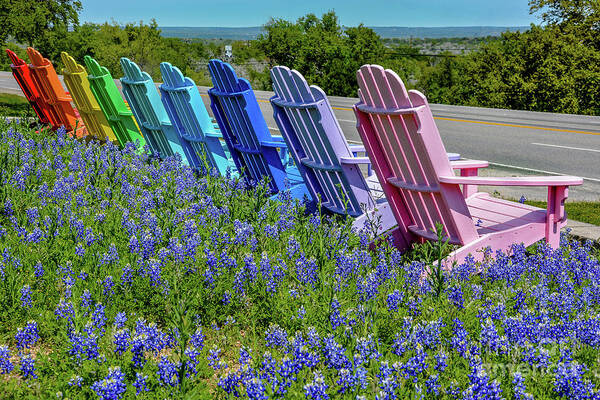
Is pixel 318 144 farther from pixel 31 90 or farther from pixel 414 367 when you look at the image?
pixel 31 90

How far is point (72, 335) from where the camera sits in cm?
303

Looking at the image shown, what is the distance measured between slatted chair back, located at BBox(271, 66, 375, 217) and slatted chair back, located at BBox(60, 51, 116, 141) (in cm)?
371

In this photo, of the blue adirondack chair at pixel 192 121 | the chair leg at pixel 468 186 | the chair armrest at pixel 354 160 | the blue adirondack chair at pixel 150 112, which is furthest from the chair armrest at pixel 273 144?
the chair leg at pixel 468 186

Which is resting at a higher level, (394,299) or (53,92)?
(53,92)

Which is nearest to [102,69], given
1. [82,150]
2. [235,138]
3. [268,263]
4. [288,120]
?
[82,150]

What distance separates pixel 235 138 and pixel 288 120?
1.04 meters

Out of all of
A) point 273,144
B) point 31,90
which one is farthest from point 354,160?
point 31,90

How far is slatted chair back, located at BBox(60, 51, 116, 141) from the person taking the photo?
8.73 meters

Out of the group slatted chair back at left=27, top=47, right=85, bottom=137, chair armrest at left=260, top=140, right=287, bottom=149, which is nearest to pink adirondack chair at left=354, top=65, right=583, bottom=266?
chair armrest at left=260, top=140, right=287, bottom=149

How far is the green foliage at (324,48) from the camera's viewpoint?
1506 inches

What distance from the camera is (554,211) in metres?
4.65

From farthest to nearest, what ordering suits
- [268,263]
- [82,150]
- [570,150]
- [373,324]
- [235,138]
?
[570,150] → [82,150] → [235,138] → [268,263] → [373,324]

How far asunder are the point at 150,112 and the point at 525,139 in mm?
8396

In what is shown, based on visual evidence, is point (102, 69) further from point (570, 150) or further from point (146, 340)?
point (570, 150)
